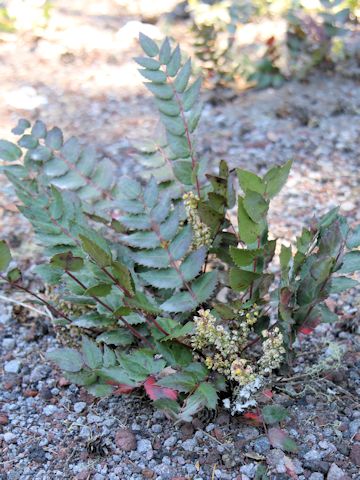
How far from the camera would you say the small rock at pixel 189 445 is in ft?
5.67

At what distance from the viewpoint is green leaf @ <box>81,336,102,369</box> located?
5.74 feet

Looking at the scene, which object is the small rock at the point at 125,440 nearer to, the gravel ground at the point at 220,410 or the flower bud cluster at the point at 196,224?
the gravel ground at the point at 220,410

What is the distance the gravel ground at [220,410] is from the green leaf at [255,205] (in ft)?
1.61

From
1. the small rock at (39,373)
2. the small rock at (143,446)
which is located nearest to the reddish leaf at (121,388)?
the small rock at (143,446)

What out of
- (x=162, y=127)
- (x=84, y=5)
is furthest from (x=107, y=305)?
(x=84, y=5)

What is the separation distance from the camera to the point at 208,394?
161 centimetres

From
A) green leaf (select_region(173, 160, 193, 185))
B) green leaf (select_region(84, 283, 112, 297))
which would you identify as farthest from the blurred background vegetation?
green leaf (select_region(84, 283, 112, 297))

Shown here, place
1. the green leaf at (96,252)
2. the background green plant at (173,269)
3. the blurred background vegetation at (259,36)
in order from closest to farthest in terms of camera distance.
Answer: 1. the green leaf at (96,252)
2. the background green plant at (173,269)
3. the blurred background vegetation at (259,36)

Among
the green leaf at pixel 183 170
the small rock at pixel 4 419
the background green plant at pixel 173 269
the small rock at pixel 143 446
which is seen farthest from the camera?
the green leaf at pixel 183 170

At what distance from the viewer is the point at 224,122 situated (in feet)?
11.3

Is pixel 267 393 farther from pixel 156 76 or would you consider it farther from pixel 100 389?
pixel 156 76

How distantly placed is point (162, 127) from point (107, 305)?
2.01 ft

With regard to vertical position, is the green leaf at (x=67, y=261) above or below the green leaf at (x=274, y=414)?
above

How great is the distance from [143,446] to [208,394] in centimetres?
25
